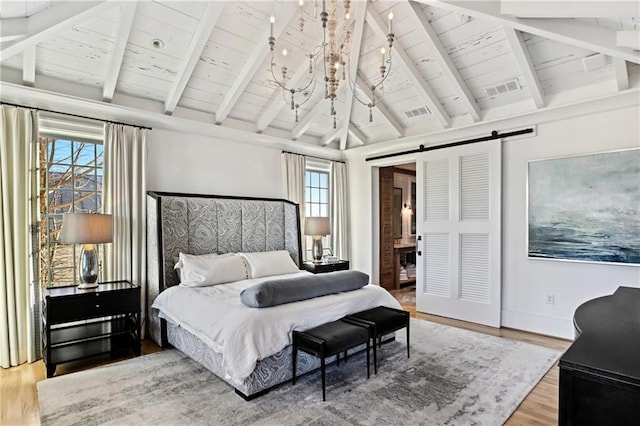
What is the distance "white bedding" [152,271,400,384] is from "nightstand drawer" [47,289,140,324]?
1.06 ft

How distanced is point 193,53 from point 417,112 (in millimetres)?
3076

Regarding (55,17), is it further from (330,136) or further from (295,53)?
(330,136)

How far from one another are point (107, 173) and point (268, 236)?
212cm

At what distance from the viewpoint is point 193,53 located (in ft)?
11.5

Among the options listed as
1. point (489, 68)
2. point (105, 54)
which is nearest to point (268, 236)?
point (105, 54)

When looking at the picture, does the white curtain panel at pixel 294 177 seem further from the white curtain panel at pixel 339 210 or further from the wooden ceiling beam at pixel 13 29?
the wooden ceiling beam at pixel 13 29

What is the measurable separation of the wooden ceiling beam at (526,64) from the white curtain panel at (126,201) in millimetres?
4012

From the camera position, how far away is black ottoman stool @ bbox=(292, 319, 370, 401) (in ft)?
8.59

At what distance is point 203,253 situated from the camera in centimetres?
434

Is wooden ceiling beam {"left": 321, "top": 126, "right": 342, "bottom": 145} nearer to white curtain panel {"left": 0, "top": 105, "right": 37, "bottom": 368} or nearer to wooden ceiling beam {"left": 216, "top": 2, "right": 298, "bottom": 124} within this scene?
wooden ceiling beam {"left": 216, "top": 2, "right": 298, "bottom": 124}

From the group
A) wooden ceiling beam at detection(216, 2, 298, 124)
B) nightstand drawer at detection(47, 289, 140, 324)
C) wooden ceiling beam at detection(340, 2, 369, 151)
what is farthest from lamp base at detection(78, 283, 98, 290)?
wooden ceiling beam at detection(340, 2, 369, 151)

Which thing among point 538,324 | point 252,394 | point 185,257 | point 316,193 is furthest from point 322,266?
point 538,324

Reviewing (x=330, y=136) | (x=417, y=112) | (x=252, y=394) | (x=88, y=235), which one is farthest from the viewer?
(x=330, y=136)

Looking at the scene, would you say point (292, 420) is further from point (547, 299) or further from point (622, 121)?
point (622, 121)
